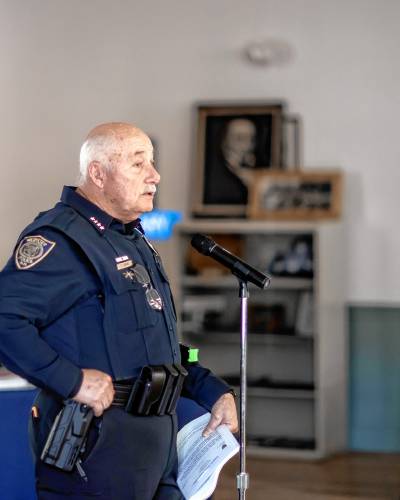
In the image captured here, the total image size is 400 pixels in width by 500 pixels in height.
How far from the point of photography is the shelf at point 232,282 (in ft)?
22.5

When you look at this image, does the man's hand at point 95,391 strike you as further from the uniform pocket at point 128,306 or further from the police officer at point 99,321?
the uniform pocket at point 128,306

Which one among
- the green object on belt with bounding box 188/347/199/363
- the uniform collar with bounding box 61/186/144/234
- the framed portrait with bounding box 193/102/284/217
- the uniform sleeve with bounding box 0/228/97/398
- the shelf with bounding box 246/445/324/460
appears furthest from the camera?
the framed portrait with bounding box 193/102/284/217

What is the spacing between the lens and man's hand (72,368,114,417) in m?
2.38

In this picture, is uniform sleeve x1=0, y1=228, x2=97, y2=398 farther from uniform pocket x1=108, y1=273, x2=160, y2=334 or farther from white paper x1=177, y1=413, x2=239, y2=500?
white paper x1=177, y1=413, x2=239, y2=500

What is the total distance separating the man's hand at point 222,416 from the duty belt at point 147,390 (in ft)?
0.74

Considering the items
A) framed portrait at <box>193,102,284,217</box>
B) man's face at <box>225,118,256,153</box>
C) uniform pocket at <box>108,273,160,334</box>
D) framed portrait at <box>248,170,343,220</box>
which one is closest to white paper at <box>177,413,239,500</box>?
uniform pocket at <box>108,273,160,334</box>

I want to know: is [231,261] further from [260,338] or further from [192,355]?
[260,338]

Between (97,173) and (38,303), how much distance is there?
1.41 feet

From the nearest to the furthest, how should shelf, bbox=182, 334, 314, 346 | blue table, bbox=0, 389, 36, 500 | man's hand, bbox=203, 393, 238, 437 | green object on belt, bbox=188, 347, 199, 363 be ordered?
man's hand, bbox=203, 393, 238, 437, green object on belt, bbox=188, 347, 199, 363, blue table, bbox=0, 389, 36, 500, shelf, bbox=182, 334, 314, 346

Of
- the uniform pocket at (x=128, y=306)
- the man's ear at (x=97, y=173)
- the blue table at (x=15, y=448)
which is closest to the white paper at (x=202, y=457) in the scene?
A: the uniform pocket at (x=128, y=306)

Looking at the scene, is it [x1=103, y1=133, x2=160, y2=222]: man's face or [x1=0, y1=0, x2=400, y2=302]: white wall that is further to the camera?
[x1=0, y1=0, x2=400, y2=302]: white wall

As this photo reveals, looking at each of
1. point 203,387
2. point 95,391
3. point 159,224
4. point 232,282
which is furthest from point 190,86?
point 95,391

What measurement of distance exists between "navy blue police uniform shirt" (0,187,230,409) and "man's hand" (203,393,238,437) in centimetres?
19

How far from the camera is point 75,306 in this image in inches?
97.7
